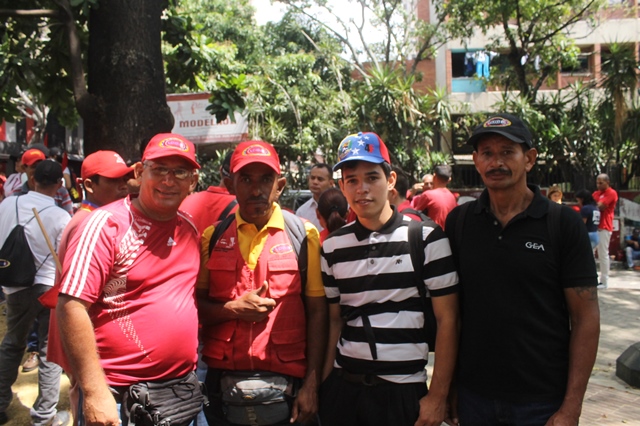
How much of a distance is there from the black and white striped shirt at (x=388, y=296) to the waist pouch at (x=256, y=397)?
0.32 m

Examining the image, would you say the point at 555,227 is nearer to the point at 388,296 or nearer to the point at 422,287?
the point at 422,287

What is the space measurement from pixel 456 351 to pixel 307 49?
74.4ft

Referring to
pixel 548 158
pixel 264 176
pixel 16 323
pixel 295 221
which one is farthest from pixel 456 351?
pixel 548 158

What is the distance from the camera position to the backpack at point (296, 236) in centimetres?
283

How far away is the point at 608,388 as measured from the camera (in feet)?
18.2

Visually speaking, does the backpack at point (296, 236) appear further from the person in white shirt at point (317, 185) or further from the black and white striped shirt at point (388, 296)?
the person in white shirt at point (317, 185)

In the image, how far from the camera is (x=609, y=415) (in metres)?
4.90

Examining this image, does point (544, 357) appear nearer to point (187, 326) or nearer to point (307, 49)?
point (187, 326)

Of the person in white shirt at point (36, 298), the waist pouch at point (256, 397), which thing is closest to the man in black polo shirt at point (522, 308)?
the waist pouch at point (256, 397)

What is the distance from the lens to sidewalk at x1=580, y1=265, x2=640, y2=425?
4.92 meters

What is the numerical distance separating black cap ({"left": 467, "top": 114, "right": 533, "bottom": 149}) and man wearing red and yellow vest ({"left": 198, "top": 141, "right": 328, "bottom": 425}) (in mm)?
983

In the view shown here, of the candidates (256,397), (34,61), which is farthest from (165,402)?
(34,61)

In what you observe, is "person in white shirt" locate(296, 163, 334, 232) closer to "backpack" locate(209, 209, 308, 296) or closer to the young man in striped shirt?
"backpack" locate(209, 209, 308, 296)

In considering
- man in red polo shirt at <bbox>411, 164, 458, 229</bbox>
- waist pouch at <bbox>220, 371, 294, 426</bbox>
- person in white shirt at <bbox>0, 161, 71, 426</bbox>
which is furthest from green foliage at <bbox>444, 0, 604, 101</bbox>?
waist pouch at <bbox>220, 371, 294, 426</bbox>
